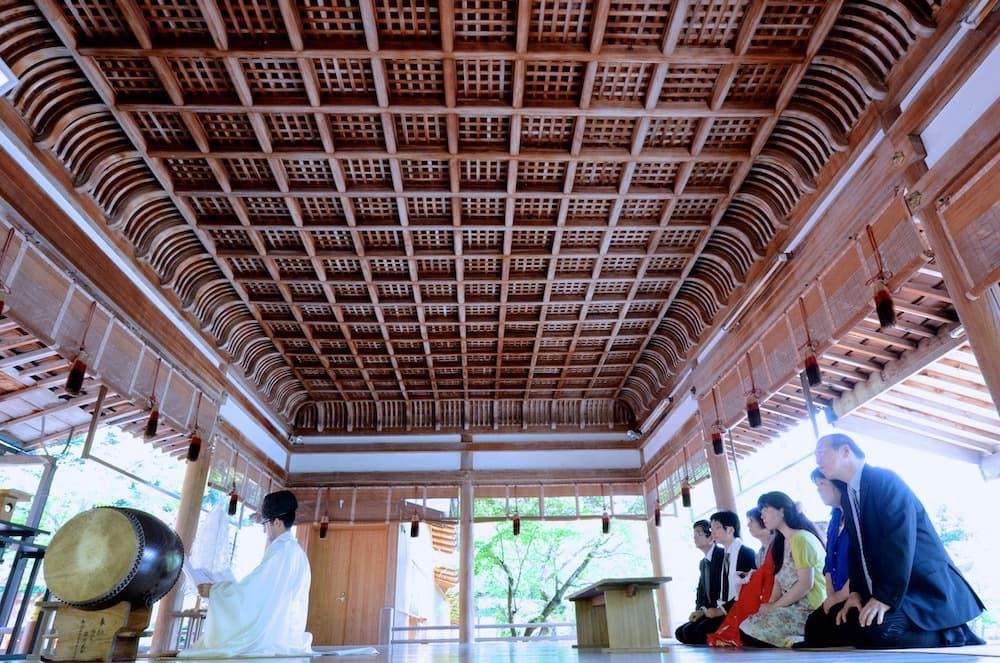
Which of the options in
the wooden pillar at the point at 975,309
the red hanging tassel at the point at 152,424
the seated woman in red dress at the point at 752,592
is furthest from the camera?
the red hanging tassel at the point at 152,424

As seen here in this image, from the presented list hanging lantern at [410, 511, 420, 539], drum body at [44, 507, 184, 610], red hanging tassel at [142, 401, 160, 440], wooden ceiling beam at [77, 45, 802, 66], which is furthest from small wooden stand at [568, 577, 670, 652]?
hanging lantern at [410, 511, 420, 539]

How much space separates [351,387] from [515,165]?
523 cm

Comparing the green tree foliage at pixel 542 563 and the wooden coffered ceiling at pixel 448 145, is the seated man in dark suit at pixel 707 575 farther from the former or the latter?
the green tree foliage at pixel 542 563

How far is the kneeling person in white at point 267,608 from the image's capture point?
3.12m

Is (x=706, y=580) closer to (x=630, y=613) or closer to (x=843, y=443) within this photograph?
(x=630, y=613)

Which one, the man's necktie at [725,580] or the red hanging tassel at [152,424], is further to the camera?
the red hanging tassel at [152,424]

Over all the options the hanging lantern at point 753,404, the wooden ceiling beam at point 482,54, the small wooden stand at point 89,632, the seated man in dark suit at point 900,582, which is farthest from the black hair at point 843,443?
the small wooden stand at point 89,632

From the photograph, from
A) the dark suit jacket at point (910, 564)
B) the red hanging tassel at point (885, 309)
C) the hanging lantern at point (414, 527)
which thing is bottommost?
the dark suit jacket at point (910, 564)

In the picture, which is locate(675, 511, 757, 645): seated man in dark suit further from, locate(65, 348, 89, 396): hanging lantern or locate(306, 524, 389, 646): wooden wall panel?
locate(306, 524, 389, 646): wooden wall panel

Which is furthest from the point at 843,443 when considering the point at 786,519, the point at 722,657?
the point at 722,657

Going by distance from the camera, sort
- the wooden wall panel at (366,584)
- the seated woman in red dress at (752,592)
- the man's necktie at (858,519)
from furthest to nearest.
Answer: the wooden wall panel at (366,584) → the seated woman in red dress at (752,592) → the man's necktie at (858,519)

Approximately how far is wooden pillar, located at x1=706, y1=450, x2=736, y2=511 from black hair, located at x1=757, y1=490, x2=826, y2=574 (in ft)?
8.51

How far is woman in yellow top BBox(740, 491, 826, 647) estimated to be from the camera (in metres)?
3.10

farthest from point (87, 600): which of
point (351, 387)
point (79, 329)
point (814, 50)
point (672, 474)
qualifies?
point (672, 474)
